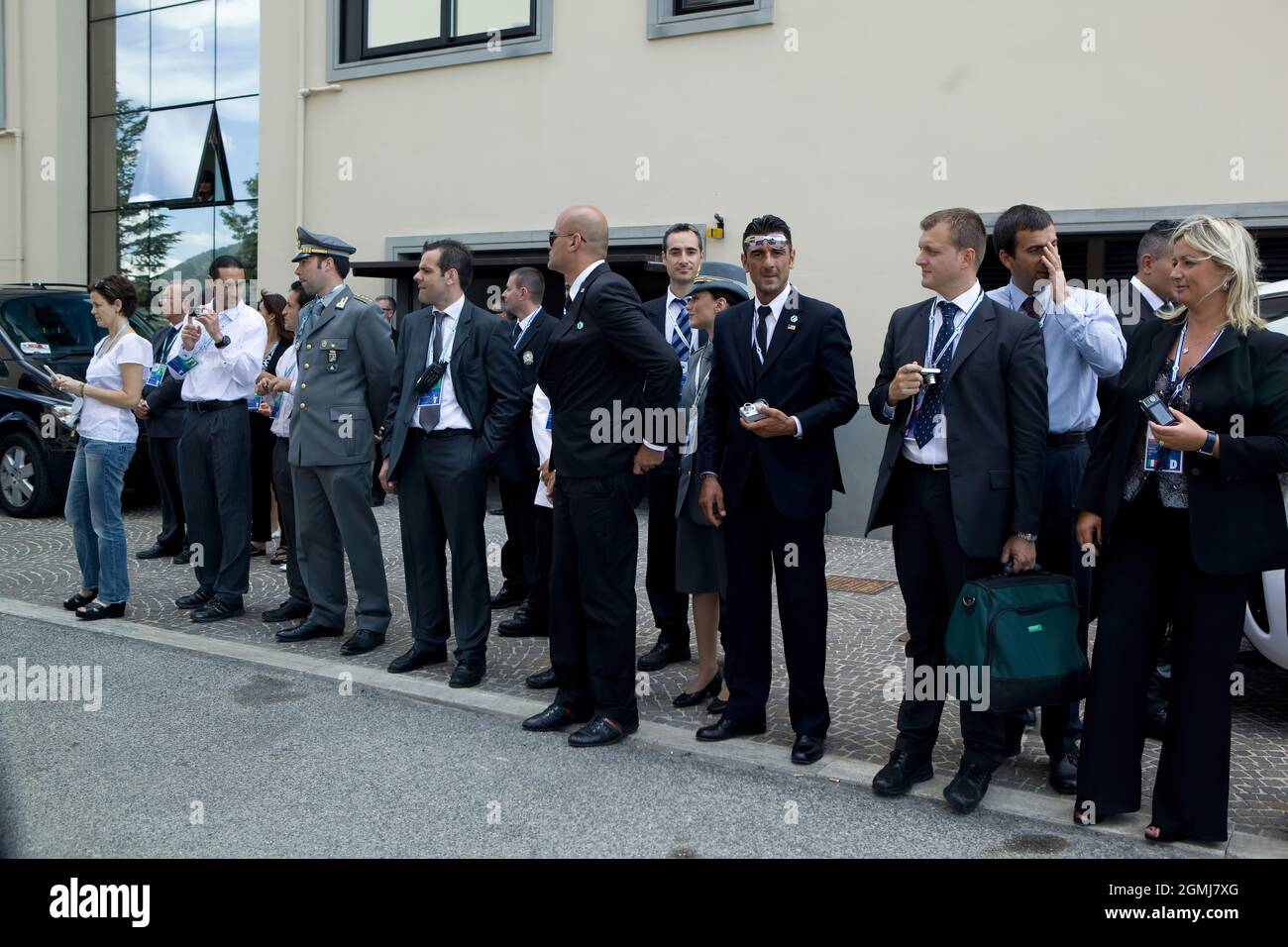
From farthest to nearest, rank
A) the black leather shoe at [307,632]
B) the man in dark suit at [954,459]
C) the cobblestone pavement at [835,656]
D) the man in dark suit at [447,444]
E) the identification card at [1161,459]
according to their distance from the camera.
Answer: the black leather shoe at [307,632]
the man in dark suit at [447,444]
the cobblestone pavement at [835,656]
the man in dark suit at [954,459]
the identification card at [1161,459]

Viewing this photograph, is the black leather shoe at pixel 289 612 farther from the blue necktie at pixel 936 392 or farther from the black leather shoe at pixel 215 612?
the blue necktie at pixel 936 392

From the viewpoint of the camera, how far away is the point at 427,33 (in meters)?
13.2

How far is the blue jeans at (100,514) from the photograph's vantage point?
6.97 meters

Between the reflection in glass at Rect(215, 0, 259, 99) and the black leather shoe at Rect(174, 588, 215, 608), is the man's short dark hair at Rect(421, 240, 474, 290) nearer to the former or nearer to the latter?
the black leather shoe at Rect(174, 588, 215, 608)

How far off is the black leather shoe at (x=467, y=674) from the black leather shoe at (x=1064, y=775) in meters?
2.71

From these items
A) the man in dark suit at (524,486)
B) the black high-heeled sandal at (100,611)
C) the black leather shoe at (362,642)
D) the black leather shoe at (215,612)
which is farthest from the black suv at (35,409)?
the black leather shoe at (362,642)

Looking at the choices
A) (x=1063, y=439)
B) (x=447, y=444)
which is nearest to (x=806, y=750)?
(x=1063, y=439)

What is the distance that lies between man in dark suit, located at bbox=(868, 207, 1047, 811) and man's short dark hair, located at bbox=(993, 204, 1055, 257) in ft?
0.91

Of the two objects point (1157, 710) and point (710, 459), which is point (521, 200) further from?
point (1157, 710)

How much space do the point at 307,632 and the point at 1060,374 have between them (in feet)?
14.0

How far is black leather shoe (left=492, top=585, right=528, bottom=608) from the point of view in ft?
25.9

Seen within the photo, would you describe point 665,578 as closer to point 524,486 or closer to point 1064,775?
point 524,486

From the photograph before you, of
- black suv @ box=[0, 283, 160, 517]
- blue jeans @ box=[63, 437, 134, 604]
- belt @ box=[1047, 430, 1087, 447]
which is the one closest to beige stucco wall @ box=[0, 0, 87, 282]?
black suv @ box=[0, 283, 160, 517]

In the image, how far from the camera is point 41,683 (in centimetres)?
586
